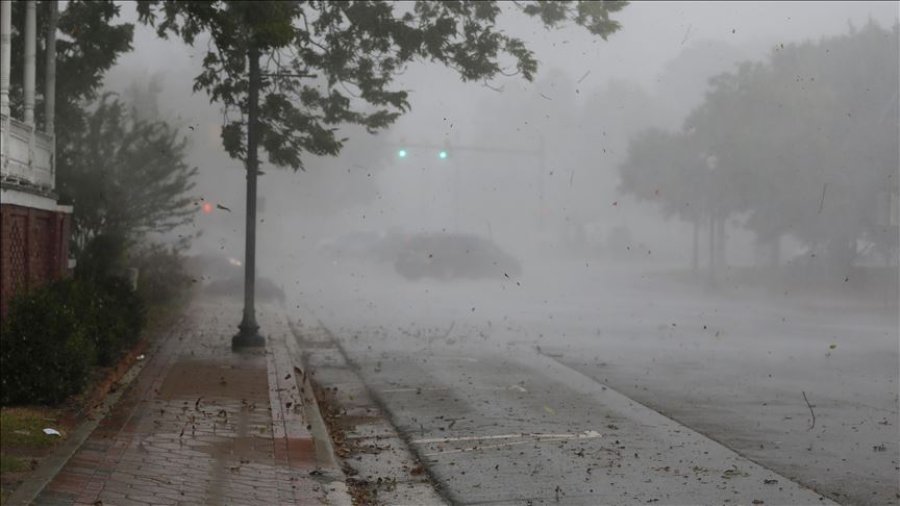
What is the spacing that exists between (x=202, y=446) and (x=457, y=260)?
2954cm

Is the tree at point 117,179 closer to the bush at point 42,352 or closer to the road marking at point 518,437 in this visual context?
the bush at point 42,352

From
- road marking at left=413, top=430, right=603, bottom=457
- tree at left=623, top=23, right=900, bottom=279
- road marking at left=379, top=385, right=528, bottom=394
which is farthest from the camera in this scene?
tree at left=623, top=23, right=900, bottom=279

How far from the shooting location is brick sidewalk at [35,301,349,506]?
720 centimetres

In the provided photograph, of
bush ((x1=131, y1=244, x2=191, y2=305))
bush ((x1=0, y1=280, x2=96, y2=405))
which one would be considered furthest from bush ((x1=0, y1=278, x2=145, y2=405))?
bush ((x1=131, y1=244, x2=191, y2=305))

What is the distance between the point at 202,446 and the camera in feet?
28.7

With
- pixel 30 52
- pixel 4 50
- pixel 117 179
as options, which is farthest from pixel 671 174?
pixel 4 50

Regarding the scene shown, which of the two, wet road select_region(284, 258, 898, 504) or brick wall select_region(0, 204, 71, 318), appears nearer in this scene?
wet road select_region(284, 258, 898, 504)

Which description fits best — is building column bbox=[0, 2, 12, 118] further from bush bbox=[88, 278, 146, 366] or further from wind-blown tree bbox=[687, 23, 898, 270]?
wind-blown tree bbox=[687, 23, 898, 270]

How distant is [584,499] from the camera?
7332 millimetres

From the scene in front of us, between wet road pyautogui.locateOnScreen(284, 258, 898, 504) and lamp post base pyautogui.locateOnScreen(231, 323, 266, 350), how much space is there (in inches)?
69.0

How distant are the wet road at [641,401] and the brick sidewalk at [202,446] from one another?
1.10 meters

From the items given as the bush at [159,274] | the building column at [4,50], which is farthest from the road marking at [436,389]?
the bush at [159,274]

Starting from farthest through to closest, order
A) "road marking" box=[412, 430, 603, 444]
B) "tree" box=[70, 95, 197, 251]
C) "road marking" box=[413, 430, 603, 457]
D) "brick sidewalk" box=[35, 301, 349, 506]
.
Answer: "tree" box=[70, 95, 197, 251], "road marking" box=[412, 430, 603, 444], "road marking" box=[413, 430, 603, 457], "brick sidewalk" box=[35, 301, 349, 506]

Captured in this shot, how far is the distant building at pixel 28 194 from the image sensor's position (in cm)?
1232
